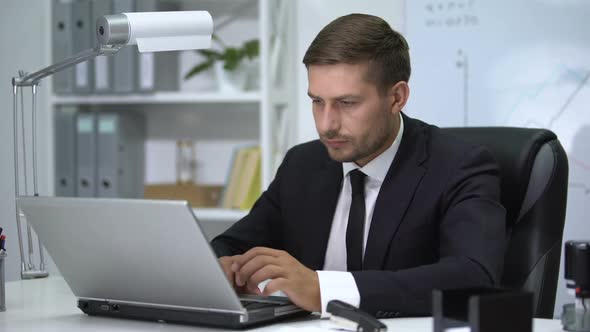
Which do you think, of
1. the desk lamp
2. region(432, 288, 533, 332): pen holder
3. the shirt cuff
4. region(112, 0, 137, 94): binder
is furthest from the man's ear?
region(112, 0, 137, 94): binder

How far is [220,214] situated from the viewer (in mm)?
3186

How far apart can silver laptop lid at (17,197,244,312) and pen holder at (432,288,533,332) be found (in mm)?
331

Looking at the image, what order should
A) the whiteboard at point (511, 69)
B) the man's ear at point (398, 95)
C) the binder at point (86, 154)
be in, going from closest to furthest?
the man's ear at point (398, 95) → the whiteboard at point (511, 69) → the binder at point (86, 154)

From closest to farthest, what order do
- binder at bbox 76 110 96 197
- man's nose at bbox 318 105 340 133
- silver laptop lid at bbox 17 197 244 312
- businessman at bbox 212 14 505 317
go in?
silver laptop lid at bbox 17 197 244 312 → businessman at bbox 212 14 505 317 → man's nose at bbox 318 105 340 133 → binder at bbox 76 110 96 197

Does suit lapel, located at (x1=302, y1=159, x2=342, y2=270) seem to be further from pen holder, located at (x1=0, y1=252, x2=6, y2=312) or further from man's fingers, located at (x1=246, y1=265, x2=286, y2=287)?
pen holder, located at (x1=0, y1=252, x2=6, y2=312)

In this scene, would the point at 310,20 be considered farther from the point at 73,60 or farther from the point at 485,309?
the point at 485,309

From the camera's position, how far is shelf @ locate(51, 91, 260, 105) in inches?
125

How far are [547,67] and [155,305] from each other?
1.86 m

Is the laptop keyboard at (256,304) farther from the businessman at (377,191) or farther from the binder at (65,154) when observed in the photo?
the binder at (65,154)

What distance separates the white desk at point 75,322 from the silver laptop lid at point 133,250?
4cm

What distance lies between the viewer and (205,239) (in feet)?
4.03

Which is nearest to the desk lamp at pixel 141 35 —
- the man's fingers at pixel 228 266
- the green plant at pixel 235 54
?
the man's fingers at pixel 228 266

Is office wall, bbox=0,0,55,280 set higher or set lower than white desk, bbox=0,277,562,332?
higher

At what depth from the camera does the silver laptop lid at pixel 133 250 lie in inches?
A: 49.1
